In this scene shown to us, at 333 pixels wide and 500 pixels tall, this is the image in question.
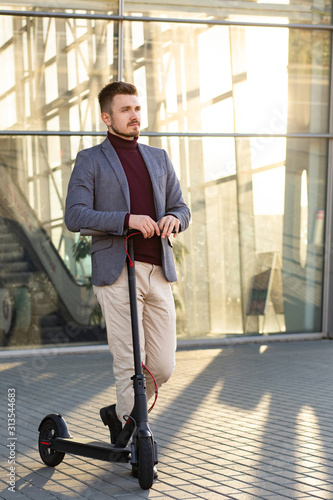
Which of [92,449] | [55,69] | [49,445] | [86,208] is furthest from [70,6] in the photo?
[92,449]

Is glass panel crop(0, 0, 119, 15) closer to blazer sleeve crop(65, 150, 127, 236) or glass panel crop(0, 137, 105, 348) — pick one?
glass panel crop(0, 137, 105, 348)

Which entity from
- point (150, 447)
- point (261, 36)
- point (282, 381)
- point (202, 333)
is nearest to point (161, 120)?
point (261, 36)

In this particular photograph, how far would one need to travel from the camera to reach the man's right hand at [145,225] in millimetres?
3613

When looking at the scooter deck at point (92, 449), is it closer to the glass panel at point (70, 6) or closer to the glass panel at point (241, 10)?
the glass panel at point (70, 6)

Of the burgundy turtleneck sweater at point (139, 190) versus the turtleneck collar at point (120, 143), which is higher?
the turtleneck collar at point (120, 143)

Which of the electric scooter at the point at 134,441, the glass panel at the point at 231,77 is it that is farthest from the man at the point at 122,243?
the glass panel at the point at 231,77

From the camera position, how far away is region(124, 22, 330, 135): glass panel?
9953mm

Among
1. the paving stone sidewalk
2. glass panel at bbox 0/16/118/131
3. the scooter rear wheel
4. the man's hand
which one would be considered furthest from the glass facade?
the man's hand

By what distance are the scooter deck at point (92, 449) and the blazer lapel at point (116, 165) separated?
1191 millimetres

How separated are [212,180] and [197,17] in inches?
83.4

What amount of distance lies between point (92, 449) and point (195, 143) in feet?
22.5

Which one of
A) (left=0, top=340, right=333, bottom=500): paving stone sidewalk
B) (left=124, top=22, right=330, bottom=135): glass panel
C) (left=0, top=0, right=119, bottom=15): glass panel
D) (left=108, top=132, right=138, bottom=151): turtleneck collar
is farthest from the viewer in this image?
(left=124, top=22, right=330, bottom=135): glass panel

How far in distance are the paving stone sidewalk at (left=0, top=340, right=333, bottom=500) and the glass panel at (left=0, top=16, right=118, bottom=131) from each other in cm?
301

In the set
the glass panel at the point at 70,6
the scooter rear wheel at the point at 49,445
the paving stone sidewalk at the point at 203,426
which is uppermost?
the glass panel at the point at 70,6
